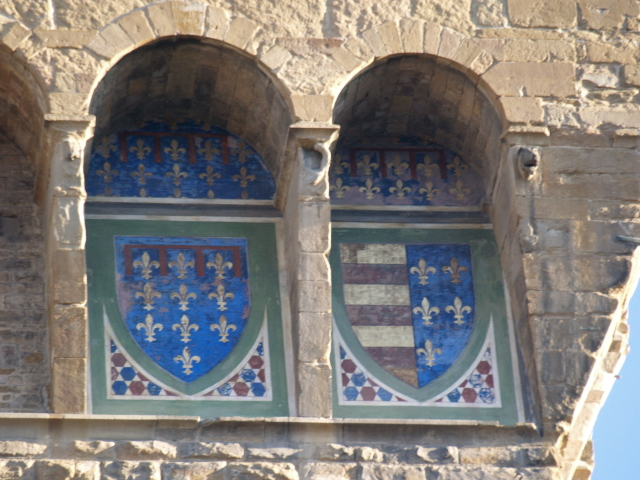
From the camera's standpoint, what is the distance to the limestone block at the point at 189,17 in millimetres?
10258

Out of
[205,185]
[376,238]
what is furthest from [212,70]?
[376,238]

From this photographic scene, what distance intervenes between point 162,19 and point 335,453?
279 cm

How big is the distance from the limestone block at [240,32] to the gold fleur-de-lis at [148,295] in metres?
1.53

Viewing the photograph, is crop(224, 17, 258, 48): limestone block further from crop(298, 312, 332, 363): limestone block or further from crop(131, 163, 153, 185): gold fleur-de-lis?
crop(298, 312, 332, 363): limestone block

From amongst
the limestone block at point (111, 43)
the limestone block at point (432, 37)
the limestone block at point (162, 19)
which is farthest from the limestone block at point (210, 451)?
the limestone block at point (432, 37)

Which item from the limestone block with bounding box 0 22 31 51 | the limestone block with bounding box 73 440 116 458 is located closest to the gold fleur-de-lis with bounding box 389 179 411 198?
the limestone block with bounding box 0 22 31 51

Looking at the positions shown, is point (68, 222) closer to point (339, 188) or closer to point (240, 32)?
point (240, 32)

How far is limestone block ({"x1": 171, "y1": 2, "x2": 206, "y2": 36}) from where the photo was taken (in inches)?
404

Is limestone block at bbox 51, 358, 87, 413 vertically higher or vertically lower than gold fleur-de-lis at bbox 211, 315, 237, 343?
lower

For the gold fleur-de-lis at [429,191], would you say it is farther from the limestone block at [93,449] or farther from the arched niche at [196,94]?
the limestone block at [93,449]

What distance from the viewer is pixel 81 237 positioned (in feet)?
31.9

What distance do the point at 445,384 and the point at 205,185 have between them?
1940 millimetres

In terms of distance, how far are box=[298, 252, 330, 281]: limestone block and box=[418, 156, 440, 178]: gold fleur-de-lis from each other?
4.28 feet

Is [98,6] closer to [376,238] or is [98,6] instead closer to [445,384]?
[376,238]
